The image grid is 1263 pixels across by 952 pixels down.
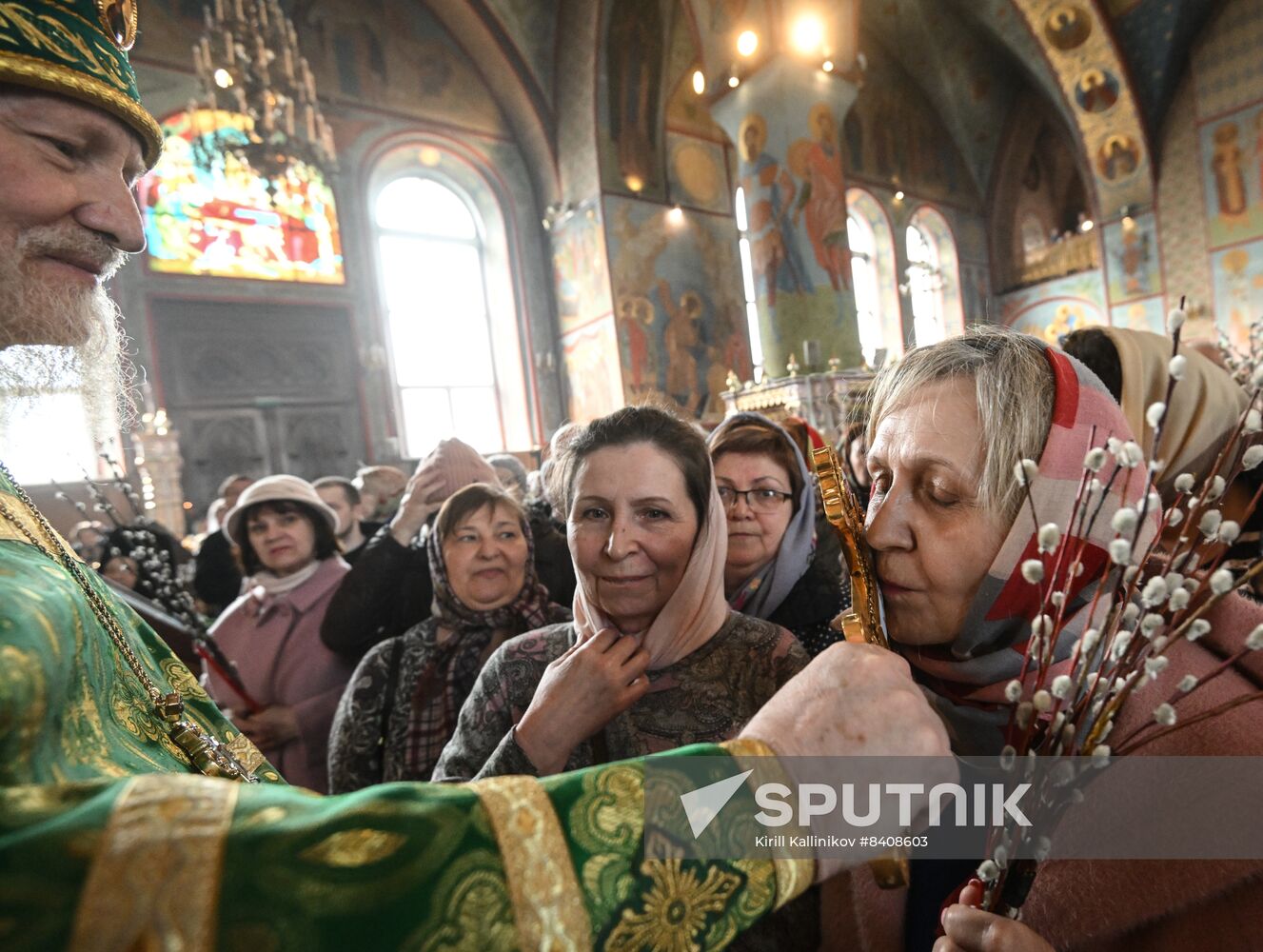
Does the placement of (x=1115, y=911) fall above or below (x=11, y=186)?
below

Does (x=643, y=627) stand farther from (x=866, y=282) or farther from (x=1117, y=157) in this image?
(x=866, y=282)

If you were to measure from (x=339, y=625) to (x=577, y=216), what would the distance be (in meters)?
11.8

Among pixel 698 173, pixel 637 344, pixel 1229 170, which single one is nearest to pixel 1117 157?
pixel 1229 170

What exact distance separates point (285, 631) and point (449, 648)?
1162mm

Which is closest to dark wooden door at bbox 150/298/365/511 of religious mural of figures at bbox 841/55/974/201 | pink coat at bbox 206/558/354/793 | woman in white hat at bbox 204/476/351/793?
woman in white hat at bbox 204/476/351/793

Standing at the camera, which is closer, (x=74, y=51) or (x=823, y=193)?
(x=74, y=51)

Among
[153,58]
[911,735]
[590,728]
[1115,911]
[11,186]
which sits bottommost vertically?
[1115,911]

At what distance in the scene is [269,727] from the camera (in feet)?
9.43

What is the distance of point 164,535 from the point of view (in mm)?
4547

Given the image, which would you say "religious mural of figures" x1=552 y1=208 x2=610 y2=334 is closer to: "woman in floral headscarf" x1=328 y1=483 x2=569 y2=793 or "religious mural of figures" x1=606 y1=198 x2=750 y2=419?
"religious mural of figures" x1=606 y1=198 x2=750 y2=419

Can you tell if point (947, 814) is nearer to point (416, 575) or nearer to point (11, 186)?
point (11, 186)

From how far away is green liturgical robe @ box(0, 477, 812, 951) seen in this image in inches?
24.0

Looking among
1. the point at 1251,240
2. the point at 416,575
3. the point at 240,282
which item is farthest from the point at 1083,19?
the point at 416,575

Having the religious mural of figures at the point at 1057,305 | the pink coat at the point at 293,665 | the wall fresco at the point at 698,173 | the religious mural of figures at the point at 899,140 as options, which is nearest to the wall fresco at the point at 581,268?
the wall fresco at the point at 698,173
